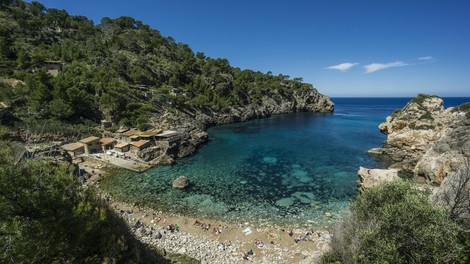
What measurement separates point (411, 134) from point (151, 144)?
49.1m

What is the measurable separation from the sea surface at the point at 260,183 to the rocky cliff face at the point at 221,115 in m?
3.53

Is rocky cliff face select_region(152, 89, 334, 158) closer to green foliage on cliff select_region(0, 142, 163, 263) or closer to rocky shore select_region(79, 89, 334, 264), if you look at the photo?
rocky shore select_region(79, 89, 334, 264)

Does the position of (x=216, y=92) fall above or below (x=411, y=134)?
above

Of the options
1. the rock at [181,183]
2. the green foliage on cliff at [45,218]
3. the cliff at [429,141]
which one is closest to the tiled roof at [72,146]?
the rock at [181,183]

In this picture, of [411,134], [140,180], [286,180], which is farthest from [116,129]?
[411,134]

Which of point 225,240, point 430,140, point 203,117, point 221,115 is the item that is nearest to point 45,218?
point 225,240

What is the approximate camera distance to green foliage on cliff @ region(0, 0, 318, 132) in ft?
153

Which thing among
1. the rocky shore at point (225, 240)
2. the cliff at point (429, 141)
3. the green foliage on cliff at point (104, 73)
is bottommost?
the rocky shore at point (225, 240)

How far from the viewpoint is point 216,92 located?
9050 centimetres

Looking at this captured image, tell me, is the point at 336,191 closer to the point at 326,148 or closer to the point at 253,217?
the point at 253,217

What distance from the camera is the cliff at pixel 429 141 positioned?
80.0ft

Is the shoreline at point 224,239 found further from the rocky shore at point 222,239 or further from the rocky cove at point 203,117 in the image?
the rocky cove at point 203,117

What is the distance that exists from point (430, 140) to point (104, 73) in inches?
3039

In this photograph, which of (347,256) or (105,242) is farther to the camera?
(347,256)
